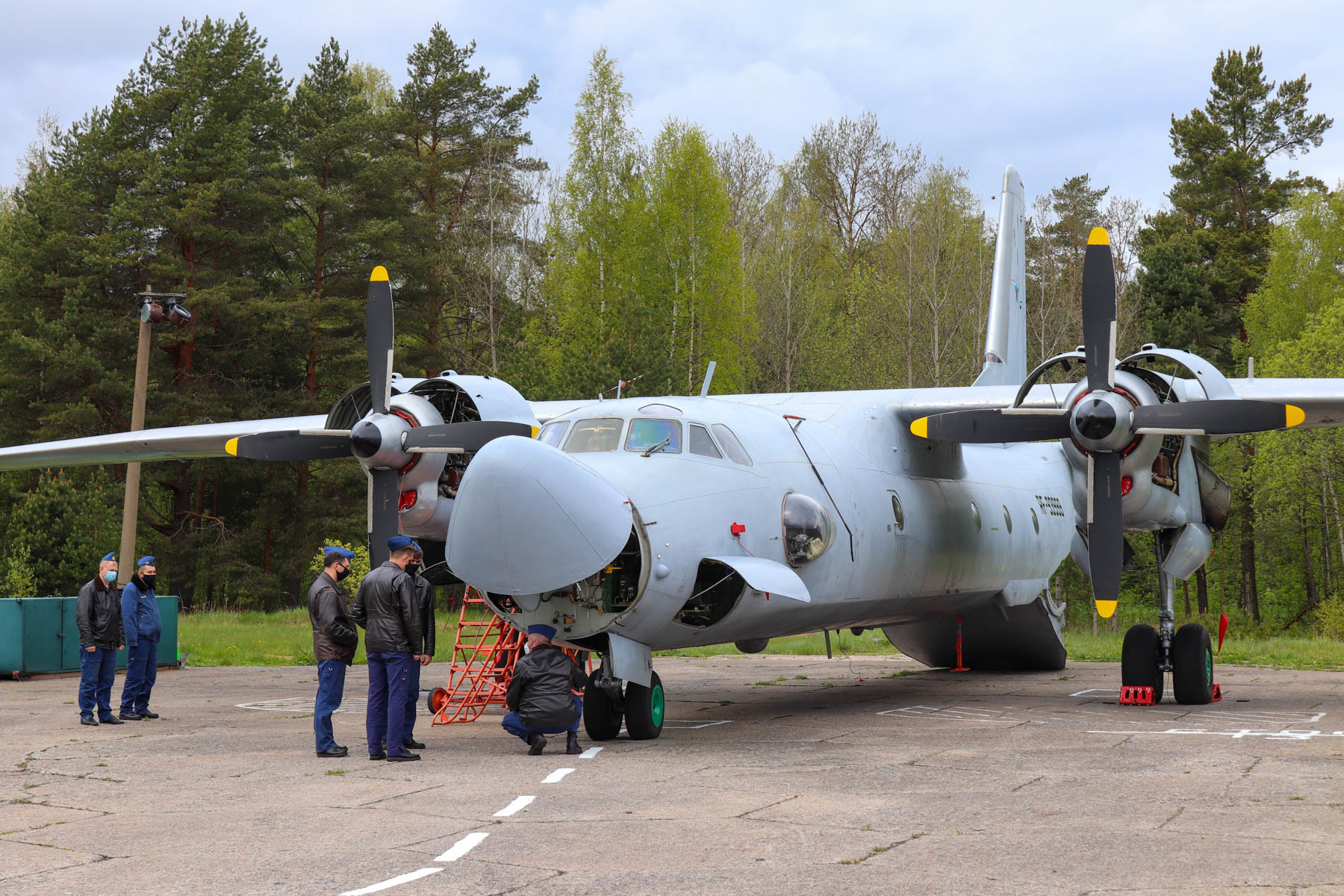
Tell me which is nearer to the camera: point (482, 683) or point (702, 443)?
point (702, 443)

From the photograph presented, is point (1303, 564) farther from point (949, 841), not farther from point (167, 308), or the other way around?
point (949, 841)

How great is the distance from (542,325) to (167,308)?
2056 cm

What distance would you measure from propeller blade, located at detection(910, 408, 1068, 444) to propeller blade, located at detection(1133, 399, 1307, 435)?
820 millimetres

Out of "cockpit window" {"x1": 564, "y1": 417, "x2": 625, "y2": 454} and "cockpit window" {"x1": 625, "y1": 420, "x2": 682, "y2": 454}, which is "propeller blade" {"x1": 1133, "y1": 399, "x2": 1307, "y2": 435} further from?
"cockpit window" {"x1": 564, "y1": 417, "x2": 625, "y2": 454}

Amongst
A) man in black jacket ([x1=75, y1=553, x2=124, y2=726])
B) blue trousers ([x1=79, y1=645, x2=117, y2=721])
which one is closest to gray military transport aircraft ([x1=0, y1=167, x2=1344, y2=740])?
man in black jacket ([x1=75, y1=553, x2=124, y2=726])

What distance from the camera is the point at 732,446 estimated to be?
35.0 ft

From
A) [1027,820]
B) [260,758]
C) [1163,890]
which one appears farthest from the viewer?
[260,758]

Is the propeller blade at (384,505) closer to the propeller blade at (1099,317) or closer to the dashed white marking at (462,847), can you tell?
the dashed white marking at (462,847)

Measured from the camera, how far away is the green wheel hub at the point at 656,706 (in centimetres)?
1000

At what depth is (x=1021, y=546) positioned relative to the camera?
16.0 metres

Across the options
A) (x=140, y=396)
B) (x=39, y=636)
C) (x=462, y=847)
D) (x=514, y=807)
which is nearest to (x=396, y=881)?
(x=462, y=847)

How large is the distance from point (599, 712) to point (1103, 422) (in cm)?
561

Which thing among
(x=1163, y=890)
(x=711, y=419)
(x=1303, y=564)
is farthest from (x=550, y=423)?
(x=1303, y=564)

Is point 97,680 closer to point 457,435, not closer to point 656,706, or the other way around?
point 457,435
